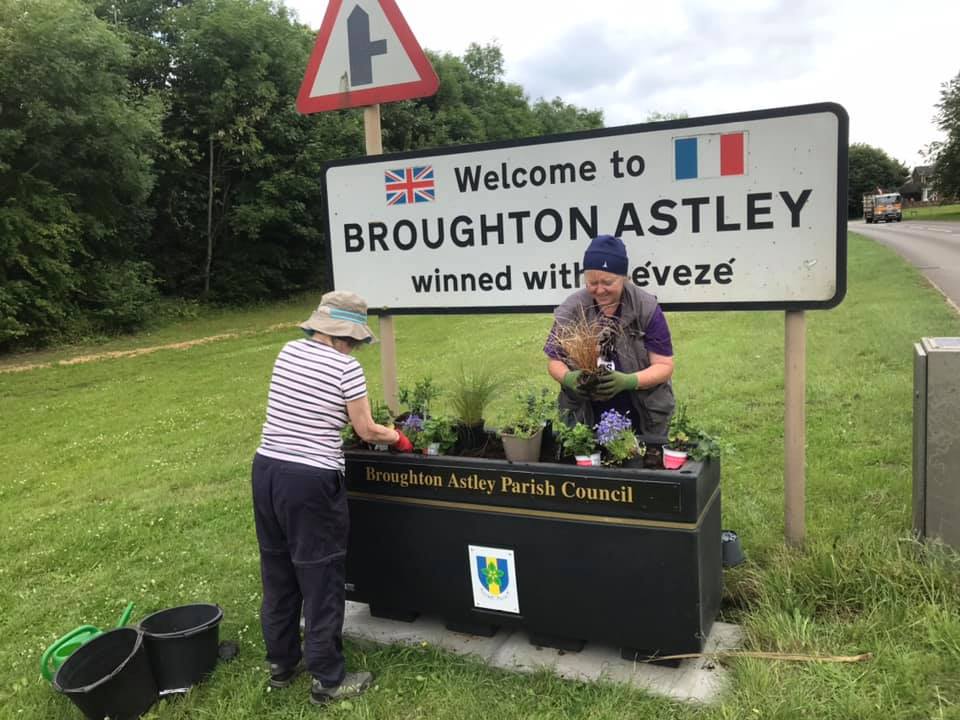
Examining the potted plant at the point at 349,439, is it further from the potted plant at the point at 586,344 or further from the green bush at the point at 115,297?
the green bush at the point at 115,297

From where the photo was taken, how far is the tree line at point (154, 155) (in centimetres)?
1817

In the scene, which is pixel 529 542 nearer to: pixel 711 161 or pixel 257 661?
pixel 257 661

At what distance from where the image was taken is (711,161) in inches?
133

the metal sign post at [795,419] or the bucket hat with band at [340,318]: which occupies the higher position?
the bucket hat with band at [340,318]

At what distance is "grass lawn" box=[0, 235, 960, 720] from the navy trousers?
243 millimetres

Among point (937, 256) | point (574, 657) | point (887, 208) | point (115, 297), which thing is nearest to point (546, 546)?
point (574, 657)

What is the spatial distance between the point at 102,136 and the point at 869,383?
1959 cm

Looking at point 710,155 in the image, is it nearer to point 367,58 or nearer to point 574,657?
point 367,58

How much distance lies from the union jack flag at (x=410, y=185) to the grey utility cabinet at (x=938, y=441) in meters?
2.56

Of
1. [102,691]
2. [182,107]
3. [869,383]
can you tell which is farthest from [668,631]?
[182,107]

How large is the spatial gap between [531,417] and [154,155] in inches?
→ 1006

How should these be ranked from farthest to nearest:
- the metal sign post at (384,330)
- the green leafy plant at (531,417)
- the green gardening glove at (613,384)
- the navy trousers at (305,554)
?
the metal sign post at (384,330), the green leafy plant at (531,417), the green gardening glove at (613,384), the navy trousers at (305,554)

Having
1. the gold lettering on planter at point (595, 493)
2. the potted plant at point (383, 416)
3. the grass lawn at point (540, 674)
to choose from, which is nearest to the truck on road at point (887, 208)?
the grass lawn at point (540, 674)

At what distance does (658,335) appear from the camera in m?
3.46
